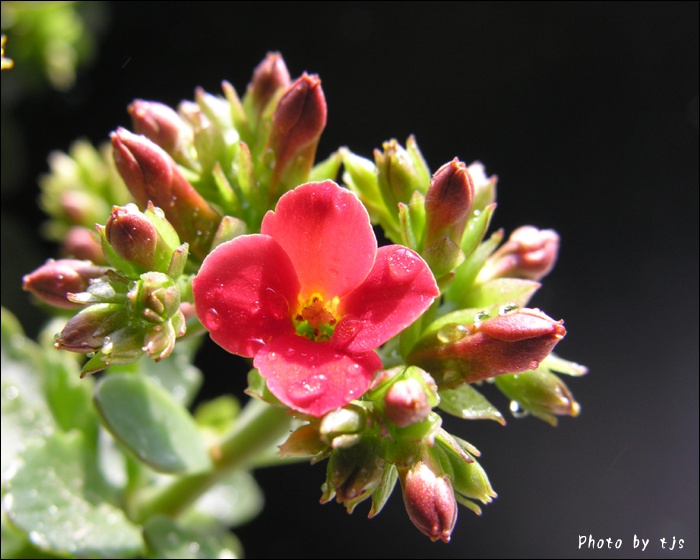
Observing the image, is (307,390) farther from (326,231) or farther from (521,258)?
(521,258)

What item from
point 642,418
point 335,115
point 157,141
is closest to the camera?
point 157,141

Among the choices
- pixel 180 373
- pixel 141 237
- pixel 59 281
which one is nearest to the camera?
pixel 141 237

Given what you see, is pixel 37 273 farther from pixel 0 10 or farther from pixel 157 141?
pixel 0 10

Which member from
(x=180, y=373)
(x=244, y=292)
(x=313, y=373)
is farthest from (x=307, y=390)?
(x=180, y=373)

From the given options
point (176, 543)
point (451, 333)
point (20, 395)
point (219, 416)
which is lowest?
point (219, 416)

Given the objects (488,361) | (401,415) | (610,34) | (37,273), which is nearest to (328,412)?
(401,415)

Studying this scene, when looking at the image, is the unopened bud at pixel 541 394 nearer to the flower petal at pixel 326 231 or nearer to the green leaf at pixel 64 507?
the flower petal at pixel 326 231
